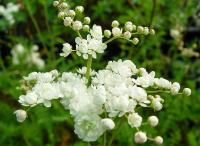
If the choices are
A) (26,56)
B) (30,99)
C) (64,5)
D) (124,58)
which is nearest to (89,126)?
(30,99)

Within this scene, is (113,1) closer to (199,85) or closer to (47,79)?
(199,85)

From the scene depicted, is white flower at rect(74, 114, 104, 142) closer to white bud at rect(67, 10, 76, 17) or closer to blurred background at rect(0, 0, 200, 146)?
white bud at rect(67, 10, 76, 17)

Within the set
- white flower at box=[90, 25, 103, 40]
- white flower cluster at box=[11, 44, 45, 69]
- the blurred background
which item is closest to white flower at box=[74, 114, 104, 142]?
white flower at box=[90, 25, 103, 40]

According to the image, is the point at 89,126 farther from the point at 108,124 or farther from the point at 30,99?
the point at 30,99

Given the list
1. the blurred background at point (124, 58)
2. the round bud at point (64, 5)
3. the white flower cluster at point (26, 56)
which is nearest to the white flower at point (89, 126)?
the round bud at point (64, 5)

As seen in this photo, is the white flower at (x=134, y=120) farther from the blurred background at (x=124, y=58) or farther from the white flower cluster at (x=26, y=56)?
the white flower cluster at (x=26, y=56)

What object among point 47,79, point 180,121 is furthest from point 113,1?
point 47,79

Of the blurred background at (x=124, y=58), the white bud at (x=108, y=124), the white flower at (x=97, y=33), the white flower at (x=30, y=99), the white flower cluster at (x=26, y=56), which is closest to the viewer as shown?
the white bud at (x=108, y=124)
